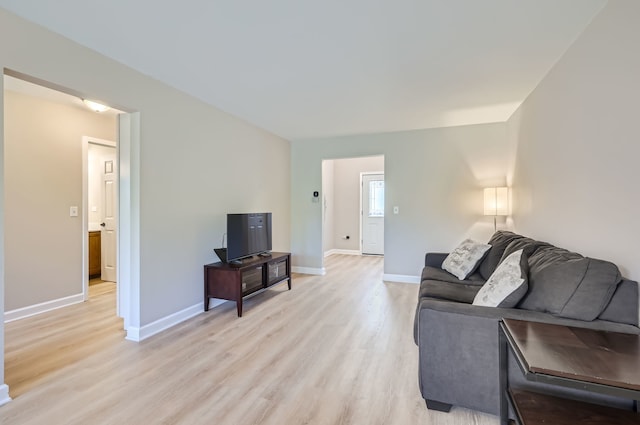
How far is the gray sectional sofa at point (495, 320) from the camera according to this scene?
146 cm

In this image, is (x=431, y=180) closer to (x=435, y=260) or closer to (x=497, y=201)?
(x=497, y=201)

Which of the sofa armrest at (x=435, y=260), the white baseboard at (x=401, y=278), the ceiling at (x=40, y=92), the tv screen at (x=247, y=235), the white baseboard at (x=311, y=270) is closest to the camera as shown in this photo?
the ceiling at (x=40, y=92)

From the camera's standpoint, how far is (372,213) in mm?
7277

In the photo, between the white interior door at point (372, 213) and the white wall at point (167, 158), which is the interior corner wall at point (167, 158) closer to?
the white wall at point (167, 158)

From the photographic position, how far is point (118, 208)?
9.21 feet

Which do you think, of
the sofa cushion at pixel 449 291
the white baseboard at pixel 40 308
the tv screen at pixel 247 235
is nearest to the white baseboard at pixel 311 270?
the tv screen at pixel 247 235

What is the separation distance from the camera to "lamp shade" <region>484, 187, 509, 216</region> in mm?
3918

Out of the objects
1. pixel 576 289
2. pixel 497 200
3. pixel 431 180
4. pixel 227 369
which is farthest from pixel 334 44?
pixel 497 200

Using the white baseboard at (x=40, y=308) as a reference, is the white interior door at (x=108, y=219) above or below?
above

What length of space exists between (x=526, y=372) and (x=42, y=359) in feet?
10.5

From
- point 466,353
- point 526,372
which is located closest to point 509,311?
point 466,353

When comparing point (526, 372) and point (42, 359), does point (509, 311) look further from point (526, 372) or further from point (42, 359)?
point (42, 359)

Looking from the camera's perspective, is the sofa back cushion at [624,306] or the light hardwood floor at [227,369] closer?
the sofa back cushion at [624,306]

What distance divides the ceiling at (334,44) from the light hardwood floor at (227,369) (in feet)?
7.84
